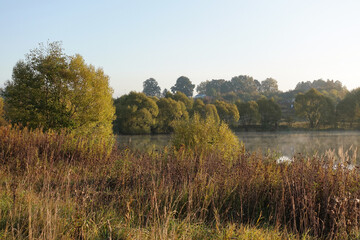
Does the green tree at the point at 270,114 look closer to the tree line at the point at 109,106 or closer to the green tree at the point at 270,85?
the tree line at the point at 109,106

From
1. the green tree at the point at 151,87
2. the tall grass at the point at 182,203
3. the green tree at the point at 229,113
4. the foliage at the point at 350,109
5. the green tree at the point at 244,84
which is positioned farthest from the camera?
the green tree at the point at 244,84

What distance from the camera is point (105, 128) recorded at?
32.0 metres

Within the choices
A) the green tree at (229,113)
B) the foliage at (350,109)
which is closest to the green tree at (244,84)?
the green tree at (229,113)

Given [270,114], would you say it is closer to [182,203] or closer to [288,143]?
[288,143]

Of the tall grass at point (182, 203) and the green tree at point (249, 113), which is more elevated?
the green tree at point (249, 113)

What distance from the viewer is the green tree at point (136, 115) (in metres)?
58.3

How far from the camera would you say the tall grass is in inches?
177

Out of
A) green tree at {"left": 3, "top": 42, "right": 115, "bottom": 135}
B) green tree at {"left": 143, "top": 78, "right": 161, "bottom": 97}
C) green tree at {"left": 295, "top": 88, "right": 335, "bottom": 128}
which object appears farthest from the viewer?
green tree at {"left": 143, "top": 78, "right": 161, "bottom": 97}

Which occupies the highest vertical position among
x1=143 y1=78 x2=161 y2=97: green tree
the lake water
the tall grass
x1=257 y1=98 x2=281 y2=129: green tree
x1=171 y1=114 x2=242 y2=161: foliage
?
x1=143 y1=78 x2=161 y2=97: green tree

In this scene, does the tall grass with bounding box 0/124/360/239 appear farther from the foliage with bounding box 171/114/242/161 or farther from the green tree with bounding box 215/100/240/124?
the green tree with bounding box 215/100/240/124

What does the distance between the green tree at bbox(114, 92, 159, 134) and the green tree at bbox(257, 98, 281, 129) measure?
89.8 ft

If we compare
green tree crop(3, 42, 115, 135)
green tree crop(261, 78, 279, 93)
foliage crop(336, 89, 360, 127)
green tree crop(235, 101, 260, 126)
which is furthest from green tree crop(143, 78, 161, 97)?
green tree crop(3, 42, 115, 135)

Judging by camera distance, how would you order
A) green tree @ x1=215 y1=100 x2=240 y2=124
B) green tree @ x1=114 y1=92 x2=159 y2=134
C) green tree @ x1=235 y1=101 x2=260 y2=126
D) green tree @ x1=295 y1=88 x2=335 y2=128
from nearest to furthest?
1. green tree @ x1=114 y1=92 x2=159 y2=134
2. green tree @ x1=295 y1=88 x2=335 y2=128
3. green tree @ x1=215 y1=100 x2=240 y2=124
4. green tree @ x1=235 y1=101 x2=260 y2=126

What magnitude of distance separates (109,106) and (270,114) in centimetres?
4980
